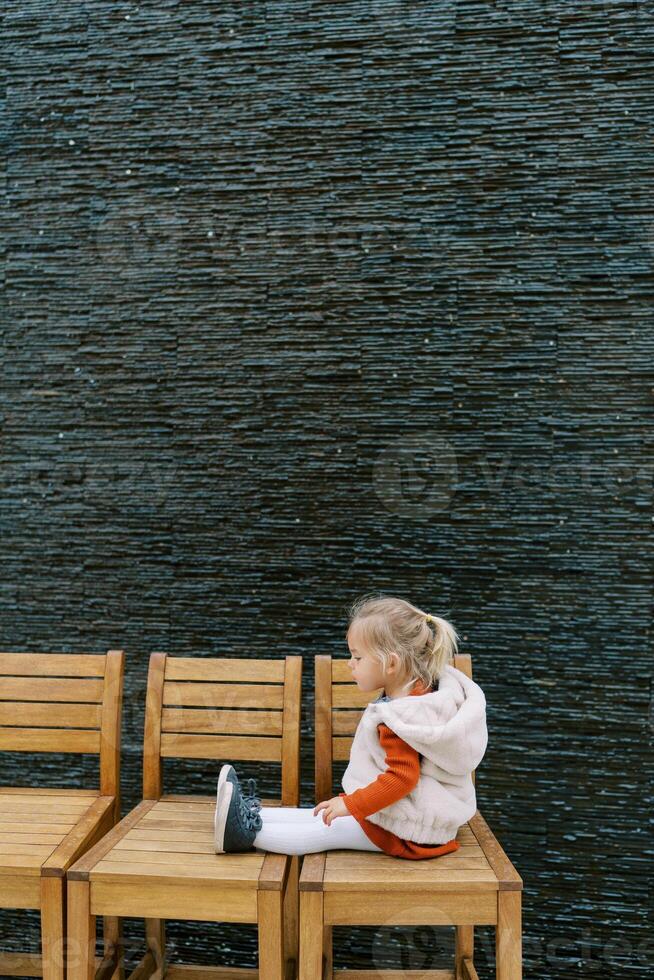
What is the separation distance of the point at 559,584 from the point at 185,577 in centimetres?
114

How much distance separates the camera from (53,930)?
1709mm

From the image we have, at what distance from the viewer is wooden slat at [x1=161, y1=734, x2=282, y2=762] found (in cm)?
207

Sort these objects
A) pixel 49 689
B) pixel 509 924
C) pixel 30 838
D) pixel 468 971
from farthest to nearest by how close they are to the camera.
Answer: pixel 49 689
pixel 468 971
pixel 30 838
pixel 509 924

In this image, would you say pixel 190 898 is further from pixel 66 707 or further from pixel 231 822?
pixel 66 707

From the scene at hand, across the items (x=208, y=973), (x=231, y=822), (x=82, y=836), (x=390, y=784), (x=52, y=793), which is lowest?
(x=208, y=973)

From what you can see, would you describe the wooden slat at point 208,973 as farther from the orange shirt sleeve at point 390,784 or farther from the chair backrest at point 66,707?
the orange shirt sleeve at point 390,784

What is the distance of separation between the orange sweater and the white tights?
0.09ft

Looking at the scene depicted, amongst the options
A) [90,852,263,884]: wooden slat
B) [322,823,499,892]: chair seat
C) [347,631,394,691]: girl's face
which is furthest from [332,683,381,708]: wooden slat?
[90,852,263,884]: wooden slat

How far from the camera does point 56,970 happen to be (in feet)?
5.61

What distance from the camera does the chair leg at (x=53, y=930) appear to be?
1.70 metres

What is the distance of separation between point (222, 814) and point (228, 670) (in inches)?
16.4

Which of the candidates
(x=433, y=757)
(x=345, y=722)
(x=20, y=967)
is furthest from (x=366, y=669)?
(x=20, y=967)

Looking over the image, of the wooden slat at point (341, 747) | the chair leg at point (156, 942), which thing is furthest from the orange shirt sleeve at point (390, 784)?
the chair leg at point (156, 942)

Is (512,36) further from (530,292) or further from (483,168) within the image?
(530,292)
